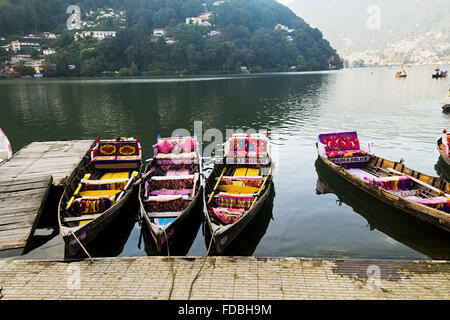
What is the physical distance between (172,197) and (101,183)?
475cm

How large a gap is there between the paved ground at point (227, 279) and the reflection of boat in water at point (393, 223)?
3.72 metres

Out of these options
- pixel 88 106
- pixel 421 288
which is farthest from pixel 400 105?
pixel 88 106

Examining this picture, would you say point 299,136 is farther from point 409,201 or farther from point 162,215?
point 162,215

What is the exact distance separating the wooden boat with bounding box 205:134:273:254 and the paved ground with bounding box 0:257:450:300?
6.05 feet

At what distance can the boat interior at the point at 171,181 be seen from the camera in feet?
43.9

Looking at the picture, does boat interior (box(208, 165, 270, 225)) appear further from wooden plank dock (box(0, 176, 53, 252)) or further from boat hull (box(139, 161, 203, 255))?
wooden plank dock (box(0, 176, 53, 252))

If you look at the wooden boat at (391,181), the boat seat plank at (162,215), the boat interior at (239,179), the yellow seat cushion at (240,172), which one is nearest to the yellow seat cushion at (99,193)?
the boat seat plank at (162,215)

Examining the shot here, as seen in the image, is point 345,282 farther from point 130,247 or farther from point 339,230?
point 130,247

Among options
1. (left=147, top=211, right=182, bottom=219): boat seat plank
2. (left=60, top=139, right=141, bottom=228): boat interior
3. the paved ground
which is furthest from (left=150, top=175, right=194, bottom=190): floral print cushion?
the paved ground

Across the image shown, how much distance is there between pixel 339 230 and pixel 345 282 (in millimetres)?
5952

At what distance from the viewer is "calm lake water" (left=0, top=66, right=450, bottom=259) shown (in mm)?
13195

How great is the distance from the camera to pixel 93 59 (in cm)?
13775

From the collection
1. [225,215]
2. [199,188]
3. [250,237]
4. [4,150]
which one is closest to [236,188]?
[199,188]

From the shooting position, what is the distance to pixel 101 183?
15.6 meters
